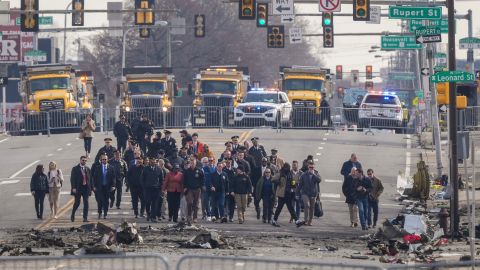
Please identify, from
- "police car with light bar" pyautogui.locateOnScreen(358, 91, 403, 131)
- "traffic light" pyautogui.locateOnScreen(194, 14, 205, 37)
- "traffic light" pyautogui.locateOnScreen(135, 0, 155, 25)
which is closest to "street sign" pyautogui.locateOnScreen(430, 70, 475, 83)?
"traffic light" pyautogui.locateOnScreen(135, 0, 155, 25)

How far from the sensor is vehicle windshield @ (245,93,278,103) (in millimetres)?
59472

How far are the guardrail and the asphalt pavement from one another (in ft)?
3.22

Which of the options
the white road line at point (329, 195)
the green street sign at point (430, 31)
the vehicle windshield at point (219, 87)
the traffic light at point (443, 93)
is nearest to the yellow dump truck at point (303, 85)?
the vehicle windshield at point (219, 87)

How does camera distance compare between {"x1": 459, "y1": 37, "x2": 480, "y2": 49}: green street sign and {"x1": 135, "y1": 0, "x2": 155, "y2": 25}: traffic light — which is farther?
{"x1": 459, "y1": 37, "x2": 480, "y2": 49}: green street sign

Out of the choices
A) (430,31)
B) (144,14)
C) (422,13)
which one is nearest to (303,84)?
(144,14)

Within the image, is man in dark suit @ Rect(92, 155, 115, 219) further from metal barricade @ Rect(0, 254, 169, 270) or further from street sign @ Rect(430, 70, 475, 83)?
metal barricade @ Rect(0, 254, 169, 270)

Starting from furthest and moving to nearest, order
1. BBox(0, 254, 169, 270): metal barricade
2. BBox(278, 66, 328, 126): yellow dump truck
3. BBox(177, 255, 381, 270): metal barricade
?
BBox(278, 66, 328, 126): yellow dump truck → BBox(0, 254, 169, 270): metal barricade → BBox(177, 255, 381, 270): metal barricade

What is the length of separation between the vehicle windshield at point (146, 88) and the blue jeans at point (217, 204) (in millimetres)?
31053

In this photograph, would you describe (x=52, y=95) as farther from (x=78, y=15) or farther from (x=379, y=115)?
(x=379, y=115)

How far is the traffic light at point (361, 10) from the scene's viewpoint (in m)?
44.2

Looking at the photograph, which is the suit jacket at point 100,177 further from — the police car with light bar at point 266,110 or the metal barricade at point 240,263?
the police car with light bar at point 266,110

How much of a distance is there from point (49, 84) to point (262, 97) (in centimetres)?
940

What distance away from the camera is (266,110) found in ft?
192

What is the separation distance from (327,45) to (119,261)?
4853 cm
